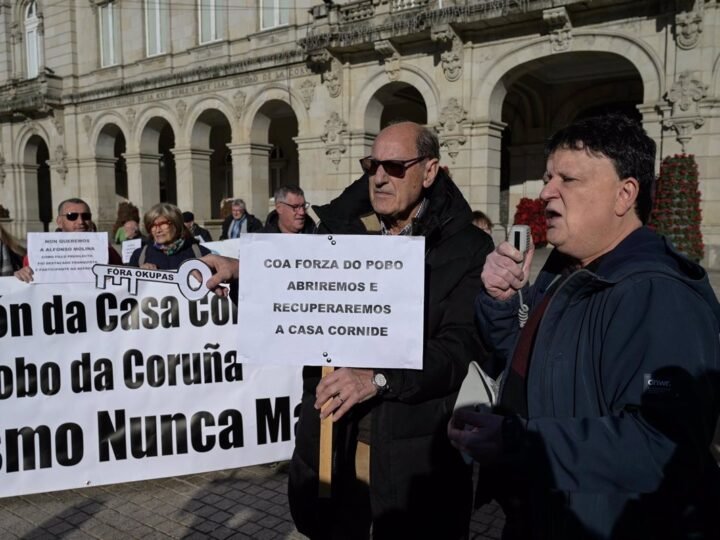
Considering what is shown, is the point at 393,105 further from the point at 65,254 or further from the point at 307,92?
the point at 65,254

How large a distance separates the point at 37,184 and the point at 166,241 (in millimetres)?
27596

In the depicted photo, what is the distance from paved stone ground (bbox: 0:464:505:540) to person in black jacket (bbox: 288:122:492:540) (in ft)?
4.65

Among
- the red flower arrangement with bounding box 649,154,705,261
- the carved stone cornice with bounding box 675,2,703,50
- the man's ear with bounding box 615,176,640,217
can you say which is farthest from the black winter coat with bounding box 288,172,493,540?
the carved stone cornice with bounding box 675,2,703,50

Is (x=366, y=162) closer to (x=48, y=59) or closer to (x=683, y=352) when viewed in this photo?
(x=683, y=352)

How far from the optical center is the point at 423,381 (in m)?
2.04

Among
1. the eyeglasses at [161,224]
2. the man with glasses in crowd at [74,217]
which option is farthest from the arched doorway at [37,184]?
the eyeglasses at [161,224]

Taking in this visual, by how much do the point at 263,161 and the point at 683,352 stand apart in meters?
18.3

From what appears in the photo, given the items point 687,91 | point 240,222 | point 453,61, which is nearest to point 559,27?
point 453,61

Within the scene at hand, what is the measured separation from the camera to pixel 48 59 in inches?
941

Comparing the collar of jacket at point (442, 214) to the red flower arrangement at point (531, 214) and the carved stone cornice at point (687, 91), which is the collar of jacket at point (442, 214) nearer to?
the carved stone cornice at point (687, 91)

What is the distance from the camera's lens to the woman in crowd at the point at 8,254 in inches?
194

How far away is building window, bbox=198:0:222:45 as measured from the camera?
740 inches

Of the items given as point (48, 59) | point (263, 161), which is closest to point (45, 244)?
point (263, 161)

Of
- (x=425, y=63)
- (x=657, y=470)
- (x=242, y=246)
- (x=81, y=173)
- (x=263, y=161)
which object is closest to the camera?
(x=657, y=470)
